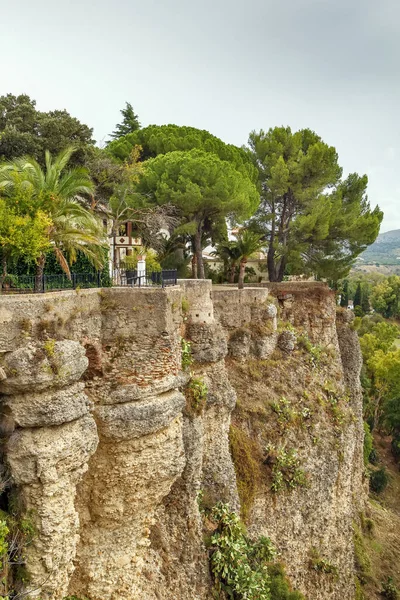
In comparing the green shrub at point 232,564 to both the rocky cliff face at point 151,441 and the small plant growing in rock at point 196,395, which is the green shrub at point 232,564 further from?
the small plant growing in rock at point 196,395

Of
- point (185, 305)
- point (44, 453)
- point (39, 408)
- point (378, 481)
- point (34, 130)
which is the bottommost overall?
point (378, 481)

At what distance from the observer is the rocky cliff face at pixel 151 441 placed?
902cm

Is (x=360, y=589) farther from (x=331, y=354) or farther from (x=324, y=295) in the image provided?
(x=324, y=295)

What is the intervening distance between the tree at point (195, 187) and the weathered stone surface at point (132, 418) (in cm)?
1109

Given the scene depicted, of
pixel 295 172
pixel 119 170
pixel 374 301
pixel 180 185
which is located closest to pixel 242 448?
pixel 180 185

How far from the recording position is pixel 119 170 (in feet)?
64.7

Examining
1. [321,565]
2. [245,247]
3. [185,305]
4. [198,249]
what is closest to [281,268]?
[245,247]

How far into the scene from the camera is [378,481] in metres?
33.0

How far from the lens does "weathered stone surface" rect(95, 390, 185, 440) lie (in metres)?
10.6

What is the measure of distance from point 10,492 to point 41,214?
251 inches

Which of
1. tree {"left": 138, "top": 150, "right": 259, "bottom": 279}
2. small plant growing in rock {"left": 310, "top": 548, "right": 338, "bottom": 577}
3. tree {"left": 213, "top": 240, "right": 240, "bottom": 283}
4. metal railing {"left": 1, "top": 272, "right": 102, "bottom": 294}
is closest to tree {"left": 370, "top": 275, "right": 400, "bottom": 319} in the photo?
tree {"left": 213, "top": 240, "right": 240, "bottom": 283}

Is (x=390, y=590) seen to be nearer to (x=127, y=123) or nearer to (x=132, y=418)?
(x=132, y=418)

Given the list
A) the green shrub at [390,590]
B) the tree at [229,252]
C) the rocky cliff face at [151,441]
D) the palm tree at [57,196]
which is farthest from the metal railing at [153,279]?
the green shrub at [390,590]

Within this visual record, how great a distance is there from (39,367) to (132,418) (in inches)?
117
